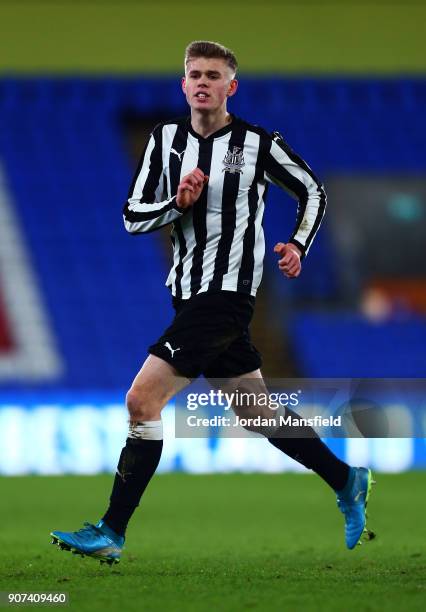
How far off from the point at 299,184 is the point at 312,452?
100 cm

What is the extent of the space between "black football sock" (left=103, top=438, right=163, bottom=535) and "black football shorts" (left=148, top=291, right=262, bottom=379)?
29 cm

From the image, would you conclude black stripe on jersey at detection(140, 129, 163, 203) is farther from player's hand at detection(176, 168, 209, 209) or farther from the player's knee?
the player's knee

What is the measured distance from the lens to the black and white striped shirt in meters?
→ 4.70

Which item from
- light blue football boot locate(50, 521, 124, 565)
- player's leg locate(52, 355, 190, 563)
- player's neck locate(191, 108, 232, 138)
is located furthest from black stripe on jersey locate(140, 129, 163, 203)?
light blue football boot locate(50, 521, 124, 565)

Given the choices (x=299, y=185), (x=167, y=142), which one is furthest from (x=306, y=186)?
(x=167, y=142)

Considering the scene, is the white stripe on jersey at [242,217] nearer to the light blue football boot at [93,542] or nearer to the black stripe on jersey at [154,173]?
the black stripe on jersey at [154,173]

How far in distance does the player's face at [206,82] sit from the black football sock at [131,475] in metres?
1.23

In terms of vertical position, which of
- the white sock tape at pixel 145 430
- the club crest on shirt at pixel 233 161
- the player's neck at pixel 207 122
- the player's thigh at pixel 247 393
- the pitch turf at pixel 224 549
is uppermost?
the player's neck at pixel 207 122

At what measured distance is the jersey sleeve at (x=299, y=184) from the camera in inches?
190

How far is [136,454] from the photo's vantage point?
15.0 ft

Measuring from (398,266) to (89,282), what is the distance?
→ 4.75m

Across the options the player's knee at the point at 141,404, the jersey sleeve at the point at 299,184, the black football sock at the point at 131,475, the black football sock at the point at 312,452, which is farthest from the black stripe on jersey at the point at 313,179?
the black football sock at the point at 131,475

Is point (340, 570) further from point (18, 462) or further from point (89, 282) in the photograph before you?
point (89, 282)

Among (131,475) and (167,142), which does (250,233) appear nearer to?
(167,142)
